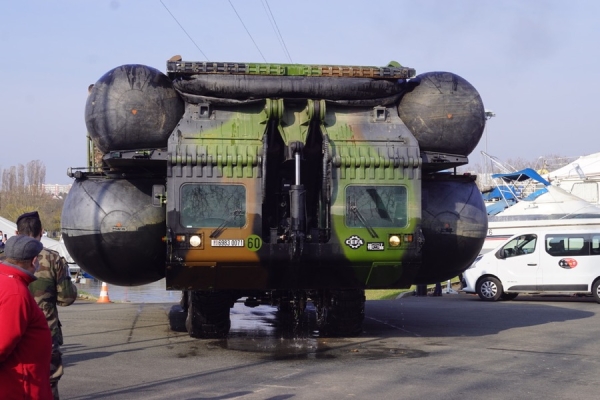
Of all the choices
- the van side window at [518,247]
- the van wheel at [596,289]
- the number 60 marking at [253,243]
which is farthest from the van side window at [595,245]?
the number 60 marking at [253,243]

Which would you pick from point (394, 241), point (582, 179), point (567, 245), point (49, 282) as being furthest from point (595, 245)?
point (49, 282)

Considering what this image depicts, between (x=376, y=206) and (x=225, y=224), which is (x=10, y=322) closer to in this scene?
(x=225, y=224)

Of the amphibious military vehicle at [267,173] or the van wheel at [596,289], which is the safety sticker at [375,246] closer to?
the amphibious military vehicle at [267,173]

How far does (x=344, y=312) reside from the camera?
12.4 meters

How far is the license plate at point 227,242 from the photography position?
34.8 feet

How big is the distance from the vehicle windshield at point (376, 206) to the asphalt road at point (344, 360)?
1.69 meters

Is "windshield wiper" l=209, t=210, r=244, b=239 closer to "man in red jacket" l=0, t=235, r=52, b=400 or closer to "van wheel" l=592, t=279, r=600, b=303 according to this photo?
"man in red jacket" l=0, t=235, r=52, b=400

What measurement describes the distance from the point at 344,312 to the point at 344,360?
7.02 ft

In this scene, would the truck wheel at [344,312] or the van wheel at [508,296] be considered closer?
the truck wheel at [344,312]

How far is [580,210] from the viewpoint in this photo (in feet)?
82.3

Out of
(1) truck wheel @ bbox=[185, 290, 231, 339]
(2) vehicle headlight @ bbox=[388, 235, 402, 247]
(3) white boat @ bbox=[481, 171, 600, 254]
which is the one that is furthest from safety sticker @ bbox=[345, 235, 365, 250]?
(3) white boat @ bbox=[481, 171, 600, 254]

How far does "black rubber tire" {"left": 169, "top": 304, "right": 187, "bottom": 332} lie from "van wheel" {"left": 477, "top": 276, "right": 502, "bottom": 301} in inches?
354

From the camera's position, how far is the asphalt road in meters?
8.33

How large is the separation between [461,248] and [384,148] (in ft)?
6.28
